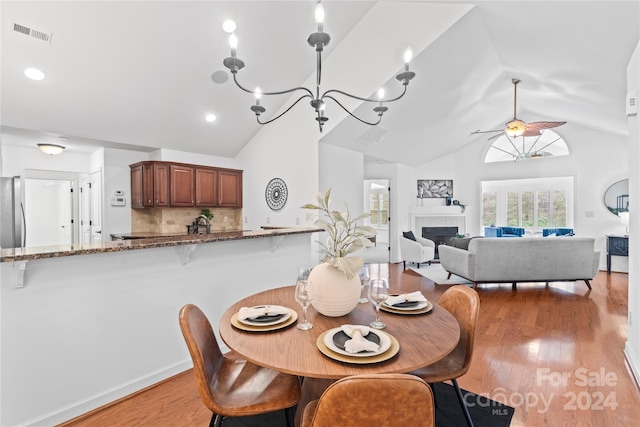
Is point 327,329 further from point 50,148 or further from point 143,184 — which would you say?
point 50,148

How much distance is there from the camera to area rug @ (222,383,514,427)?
1795mm

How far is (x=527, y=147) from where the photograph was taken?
7461 mm

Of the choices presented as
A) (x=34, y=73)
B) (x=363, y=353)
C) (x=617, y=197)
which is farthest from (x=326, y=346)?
(x=617, y=197)

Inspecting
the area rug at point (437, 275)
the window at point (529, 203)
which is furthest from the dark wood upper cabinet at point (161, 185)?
the window at point (529, 203)

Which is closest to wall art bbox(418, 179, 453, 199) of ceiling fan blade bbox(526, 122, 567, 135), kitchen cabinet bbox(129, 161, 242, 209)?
ceiling fan blade bbox(526, 122, 567, 135)

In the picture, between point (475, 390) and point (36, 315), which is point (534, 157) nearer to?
point (475, 390)

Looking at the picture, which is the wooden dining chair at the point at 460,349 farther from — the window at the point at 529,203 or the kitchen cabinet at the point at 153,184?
the window at the point at 529,203

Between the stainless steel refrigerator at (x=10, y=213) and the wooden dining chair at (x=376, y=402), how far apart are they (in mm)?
5449

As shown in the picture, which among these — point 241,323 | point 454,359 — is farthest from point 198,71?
point 454,359

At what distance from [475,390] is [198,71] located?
4.63m

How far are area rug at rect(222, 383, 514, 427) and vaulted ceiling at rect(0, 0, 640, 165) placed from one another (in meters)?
2.97

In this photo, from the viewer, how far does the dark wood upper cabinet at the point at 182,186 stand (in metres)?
5.28

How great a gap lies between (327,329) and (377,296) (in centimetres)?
27

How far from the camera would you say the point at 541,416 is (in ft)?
6.01
